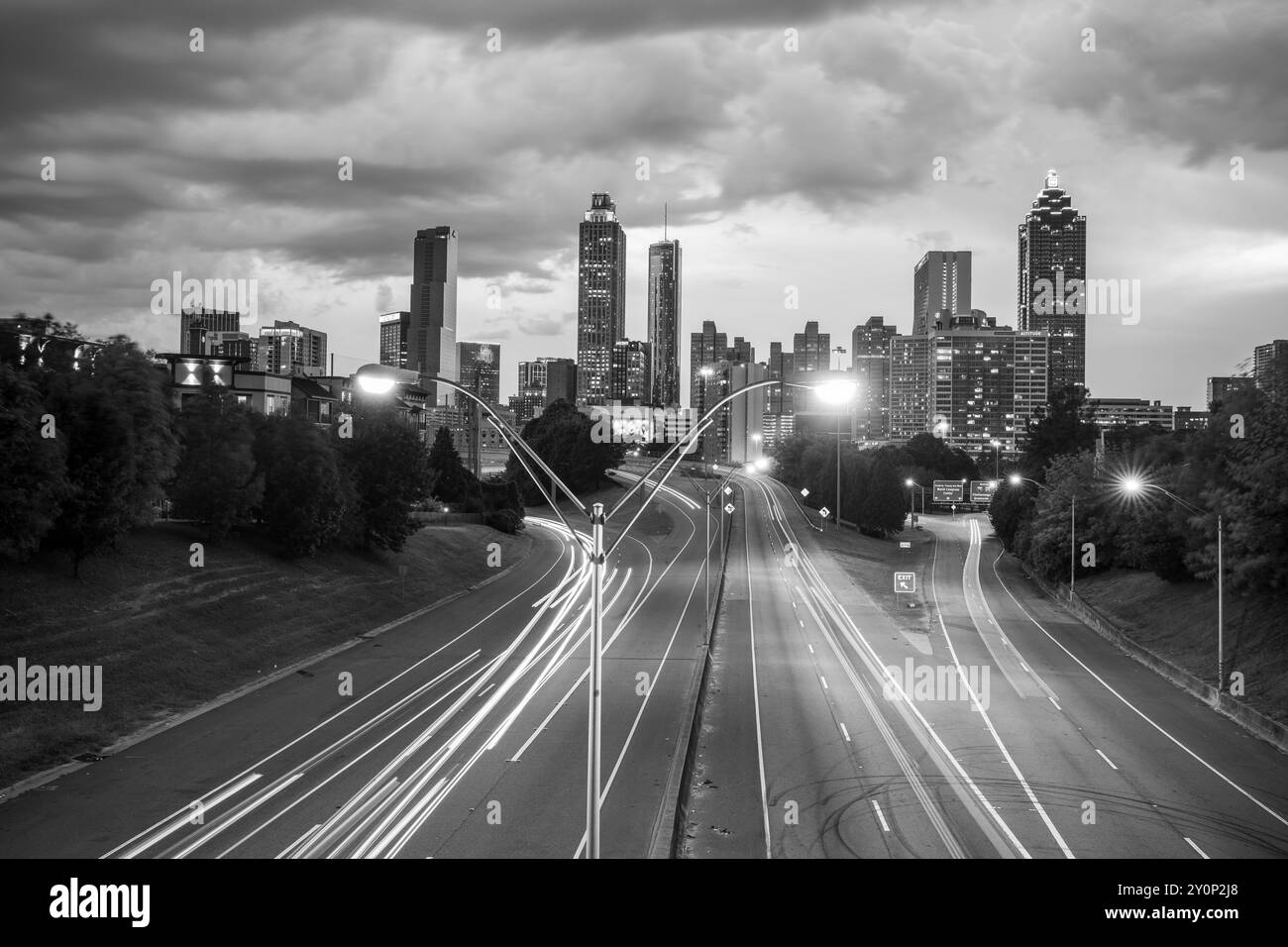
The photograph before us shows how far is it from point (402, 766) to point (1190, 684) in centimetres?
3071

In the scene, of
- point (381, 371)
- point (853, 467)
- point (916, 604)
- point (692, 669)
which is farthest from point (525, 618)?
point (853, 467)

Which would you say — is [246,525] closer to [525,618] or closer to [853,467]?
[525,618]

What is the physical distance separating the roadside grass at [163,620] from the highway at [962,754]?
706 inches

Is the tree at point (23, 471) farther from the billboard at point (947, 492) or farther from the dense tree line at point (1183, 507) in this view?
the billboard at point (947, 492)

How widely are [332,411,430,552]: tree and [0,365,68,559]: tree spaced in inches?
906

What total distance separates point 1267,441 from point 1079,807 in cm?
2176

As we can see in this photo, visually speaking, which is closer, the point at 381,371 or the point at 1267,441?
the point at 381,371

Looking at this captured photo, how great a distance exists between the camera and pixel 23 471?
32562 millimetres

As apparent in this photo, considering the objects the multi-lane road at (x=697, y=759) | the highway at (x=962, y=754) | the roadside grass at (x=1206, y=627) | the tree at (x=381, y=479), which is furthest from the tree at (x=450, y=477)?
the roadside grass at (x=1206, y=627)

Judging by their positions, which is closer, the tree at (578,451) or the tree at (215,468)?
the tree at (215,468)

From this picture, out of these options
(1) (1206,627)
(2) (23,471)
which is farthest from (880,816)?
(2) (23,471)

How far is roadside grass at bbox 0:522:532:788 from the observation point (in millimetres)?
27250

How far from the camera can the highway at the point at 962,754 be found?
2036 centimetres
